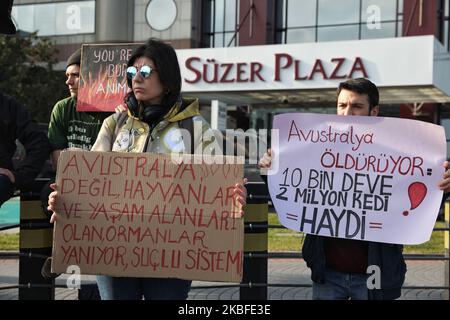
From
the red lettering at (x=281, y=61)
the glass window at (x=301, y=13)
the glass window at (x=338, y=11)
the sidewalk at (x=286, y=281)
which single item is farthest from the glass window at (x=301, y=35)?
the sidewalk at (x=286, y=281)

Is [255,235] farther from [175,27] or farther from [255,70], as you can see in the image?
[175,27]

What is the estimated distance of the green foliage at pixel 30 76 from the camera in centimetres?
2848

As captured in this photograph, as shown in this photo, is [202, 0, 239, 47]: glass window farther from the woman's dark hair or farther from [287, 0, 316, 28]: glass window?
the woman's dark hair

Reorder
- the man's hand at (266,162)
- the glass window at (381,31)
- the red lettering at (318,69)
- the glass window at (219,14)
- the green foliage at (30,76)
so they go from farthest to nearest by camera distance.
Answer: the green foliage at (30,76) < the glass window at (219,14) < the glass window at (381,31) < the red lettering at (318,69) < the man's hand at (266,162)

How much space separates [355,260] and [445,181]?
677 millimetres

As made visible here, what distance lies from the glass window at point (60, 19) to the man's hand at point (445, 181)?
1287 inches

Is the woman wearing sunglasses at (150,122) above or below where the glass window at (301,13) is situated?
below

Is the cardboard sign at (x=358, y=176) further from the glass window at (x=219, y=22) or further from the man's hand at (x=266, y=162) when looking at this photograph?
the glass window at (x=219, y=22)

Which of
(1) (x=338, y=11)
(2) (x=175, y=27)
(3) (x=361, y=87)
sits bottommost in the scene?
(3) (x=361, y=87)

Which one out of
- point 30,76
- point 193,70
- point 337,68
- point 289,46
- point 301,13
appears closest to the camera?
point 337,68

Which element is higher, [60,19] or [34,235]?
[60,19]

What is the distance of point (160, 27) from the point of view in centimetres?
3053

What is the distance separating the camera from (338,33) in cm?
2588

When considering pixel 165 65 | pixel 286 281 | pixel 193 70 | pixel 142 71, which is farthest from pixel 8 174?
pixel 193 70
